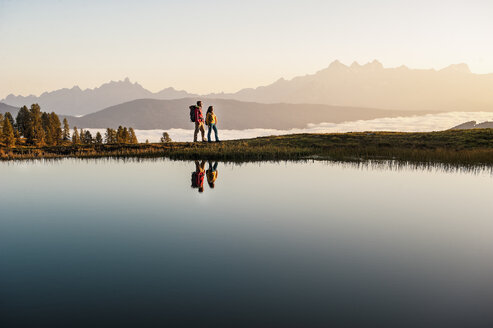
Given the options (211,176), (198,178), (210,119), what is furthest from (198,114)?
(198,178)

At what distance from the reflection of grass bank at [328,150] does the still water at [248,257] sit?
1730 centimetres

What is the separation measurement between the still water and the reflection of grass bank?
17302 millimetres

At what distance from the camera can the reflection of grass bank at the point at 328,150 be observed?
36531mm

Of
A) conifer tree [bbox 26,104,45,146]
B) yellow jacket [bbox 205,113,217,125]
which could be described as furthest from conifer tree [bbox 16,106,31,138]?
yellow jacket [bbox 205,113,217,125]

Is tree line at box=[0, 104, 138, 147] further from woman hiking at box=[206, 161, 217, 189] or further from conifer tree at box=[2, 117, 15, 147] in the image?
Result: woman hiking at box=[206, 161, 217, 189]

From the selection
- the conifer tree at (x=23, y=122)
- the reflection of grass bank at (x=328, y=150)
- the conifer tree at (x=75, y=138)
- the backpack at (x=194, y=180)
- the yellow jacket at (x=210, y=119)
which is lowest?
the backpack at (x=194, y=180)

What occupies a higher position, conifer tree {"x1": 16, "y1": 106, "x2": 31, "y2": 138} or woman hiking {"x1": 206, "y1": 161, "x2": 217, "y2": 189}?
conifer tree {"x1": 16, "y1": 106, "x2": 31, "y2": 138}

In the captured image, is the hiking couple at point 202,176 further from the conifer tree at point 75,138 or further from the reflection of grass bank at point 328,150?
the conifer tree at point 75,138

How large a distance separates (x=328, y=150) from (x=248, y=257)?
35.8 metres

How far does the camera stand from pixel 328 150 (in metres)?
44.1

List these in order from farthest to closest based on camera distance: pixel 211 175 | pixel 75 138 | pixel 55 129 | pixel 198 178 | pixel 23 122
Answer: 1. pixel 75 138
2. pixel 55 129
3. pixel 23 122
4. pixel 211 175
5. pixel 198 178

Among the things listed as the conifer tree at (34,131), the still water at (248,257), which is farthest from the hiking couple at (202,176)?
the conifer tree at (34,131)

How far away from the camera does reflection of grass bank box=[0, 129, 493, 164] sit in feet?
120

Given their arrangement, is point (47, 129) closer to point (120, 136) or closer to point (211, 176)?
point (120, 136)
